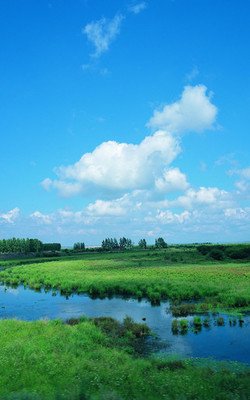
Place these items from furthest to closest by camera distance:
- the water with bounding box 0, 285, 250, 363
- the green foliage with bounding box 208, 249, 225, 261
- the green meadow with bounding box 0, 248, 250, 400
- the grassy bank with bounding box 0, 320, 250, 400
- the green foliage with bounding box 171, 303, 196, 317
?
the green foliage with bounding box 208, 249, 225, 261
the green foliage with bounding box 171, 303, 196, 317
the water with bounding box 0, 285, 250, 363
the green meadow with bounding box 0, 248, 250, 400
the grassy bank with bounding box 0, 320, 250, 400

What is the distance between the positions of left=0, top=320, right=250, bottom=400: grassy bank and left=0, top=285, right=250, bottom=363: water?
4411 millimetres

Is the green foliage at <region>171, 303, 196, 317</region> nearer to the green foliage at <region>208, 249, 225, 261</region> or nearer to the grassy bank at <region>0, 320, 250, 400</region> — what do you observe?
the grassy bank at <region>0, 320, 250, 400</region>

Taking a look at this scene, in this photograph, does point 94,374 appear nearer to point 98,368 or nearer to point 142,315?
point 98,368

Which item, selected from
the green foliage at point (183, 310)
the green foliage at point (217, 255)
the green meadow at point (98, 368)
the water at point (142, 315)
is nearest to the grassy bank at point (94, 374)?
the green meadow at point (98, 368)

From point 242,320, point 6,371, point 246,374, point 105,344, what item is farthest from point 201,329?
point 6,371

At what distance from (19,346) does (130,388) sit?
9290mm

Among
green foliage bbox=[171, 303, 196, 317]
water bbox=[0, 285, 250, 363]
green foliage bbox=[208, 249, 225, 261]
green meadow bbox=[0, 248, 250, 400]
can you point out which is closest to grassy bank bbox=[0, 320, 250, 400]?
green meadow bbox=[0, 248, 250, 400]

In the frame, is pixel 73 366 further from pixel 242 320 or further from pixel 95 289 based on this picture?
pixel 95 289

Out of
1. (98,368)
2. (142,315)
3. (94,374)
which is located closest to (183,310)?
(142,315)

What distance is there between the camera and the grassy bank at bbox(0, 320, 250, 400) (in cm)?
2012

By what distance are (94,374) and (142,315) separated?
2176 cm

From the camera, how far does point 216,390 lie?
21141mm

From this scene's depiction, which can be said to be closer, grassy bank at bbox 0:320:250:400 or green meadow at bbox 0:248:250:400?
grassy bank at bbox 0:320:250:400

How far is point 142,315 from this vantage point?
43.8m
